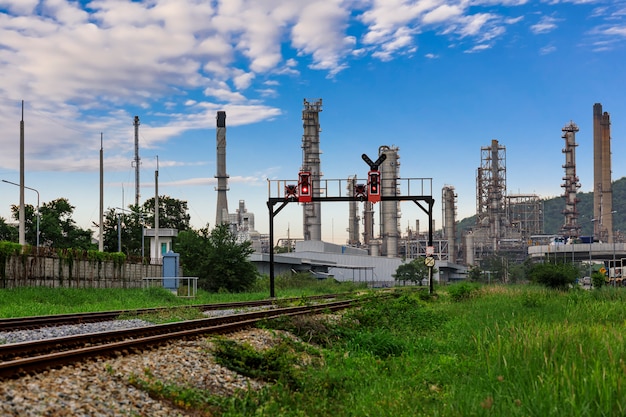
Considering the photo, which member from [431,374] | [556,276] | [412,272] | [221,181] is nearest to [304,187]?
[556,276]

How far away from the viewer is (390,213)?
10494cm

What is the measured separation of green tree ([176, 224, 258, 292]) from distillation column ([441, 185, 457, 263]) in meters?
79.1

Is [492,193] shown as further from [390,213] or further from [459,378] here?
[459,378]

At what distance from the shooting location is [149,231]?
2638 inches

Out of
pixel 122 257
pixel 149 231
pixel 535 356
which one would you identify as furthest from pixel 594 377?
pixel 149 231

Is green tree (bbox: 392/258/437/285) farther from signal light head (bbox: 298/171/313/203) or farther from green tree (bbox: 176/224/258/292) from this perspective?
signal light head (bbox: 298/171/313/203)

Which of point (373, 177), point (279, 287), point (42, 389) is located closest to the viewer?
point (42, 389)

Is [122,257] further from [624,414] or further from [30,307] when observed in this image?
[624,414]

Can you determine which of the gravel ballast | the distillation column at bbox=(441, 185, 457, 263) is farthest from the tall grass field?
the distillation column at bbox=(441, 185, 457, 263)

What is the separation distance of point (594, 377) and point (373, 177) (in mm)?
31633

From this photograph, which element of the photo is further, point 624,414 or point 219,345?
point 219,345

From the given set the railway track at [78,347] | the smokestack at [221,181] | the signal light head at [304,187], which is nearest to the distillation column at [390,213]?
the smokestack at [221,181]

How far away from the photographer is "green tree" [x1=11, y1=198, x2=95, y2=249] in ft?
264

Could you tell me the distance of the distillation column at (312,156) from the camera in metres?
92.9
